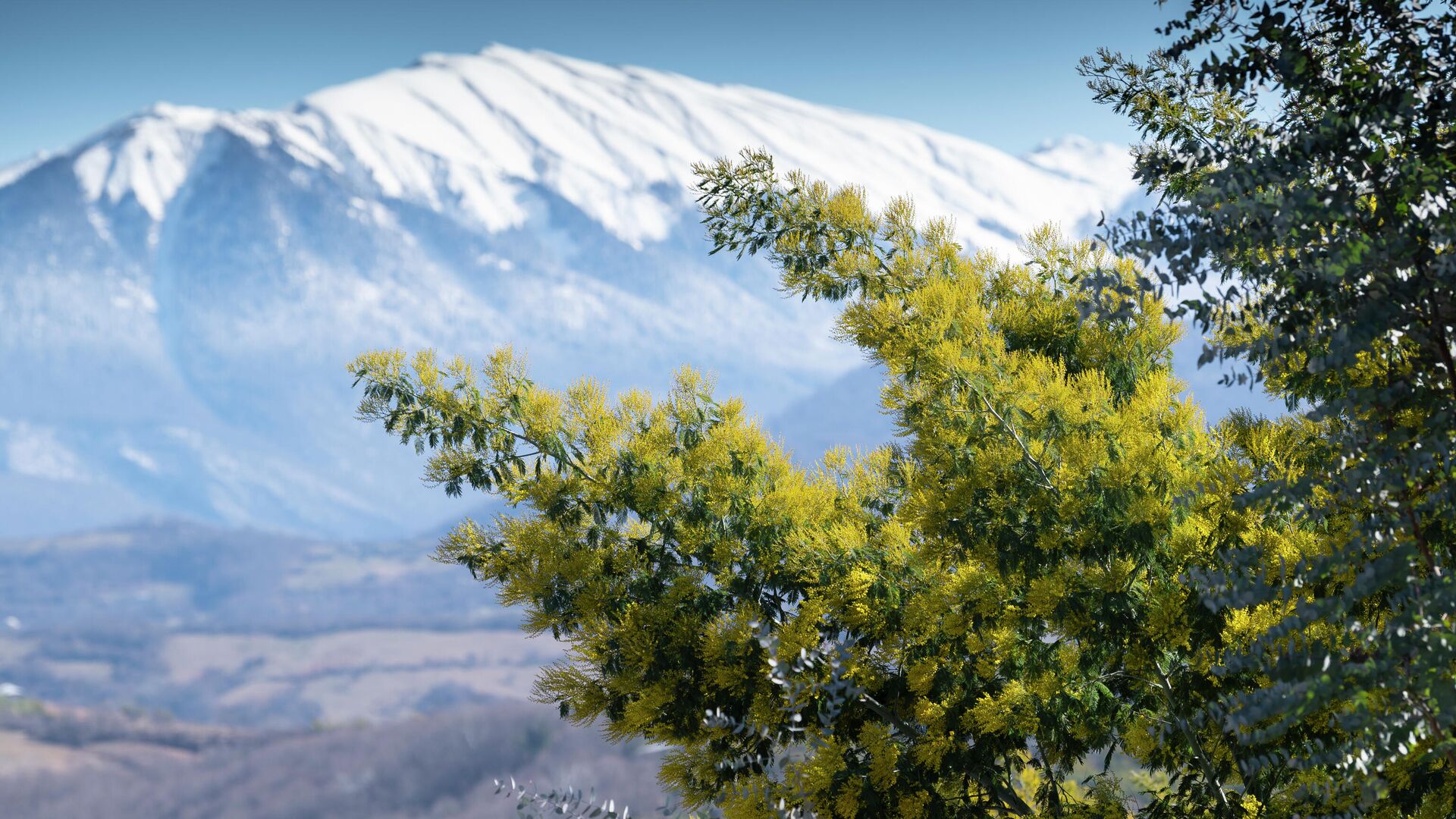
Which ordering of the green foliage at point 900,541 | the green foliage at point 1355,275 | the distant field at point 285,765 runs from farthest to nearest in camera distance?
the distant field at point 285,765
the green foliage at point 900,541
the green foliage at point 1355,275

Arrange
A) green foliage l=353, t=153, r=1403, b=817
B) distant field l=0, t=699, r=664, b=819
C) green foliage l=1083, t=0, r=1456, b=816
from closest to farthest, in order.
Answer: green foliage l=1083, t=0, r=1456, b=816, green foliage l=353, t=153, r=1403, b=817, distant field l=0, t=699, r=664, b=819

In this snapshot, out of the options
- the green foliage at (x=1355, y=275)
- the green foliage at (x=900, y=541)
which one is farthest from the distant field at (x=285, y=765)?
the green foliage at (x=1355, y=275)

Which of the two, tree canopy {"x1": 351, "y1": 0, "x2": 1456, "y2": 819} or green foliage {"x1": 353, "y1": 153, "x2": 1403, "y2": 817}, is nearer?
tree canopy {"x1": 351, "y1": 0, "x2": 1456, "y2": 819}

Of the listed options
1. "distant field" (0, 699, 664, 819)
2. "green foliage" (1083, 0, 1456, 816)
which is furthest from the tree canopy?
Answer: "distant field" (0, 699, 664, 819)

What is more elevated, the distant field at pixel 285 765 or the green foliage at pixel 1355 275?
the distant field at pixel 285 765

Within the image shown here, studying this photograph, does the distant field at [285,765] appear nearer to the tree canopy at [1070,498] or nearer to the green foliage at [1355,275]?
the tree canopy at [1070,498]

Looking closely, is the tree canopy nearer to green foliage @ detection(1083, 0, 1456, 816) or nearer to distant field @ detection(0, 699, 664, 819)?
green foliage @ detection(1083, 0, 1456, 816)

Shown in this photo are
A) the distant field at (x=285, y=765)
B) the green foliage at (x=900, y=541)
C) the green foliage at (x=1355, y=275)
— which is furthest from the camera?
the distant field at (x=285, y=765)

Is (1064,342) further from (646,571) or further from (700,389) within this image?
(646,571)

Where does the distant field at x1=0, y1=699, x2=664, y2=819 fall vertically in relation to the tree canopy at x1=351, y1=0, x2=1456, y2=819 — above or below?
above

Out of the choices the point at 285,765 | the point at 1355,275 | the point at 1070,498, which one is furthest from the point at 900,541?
the point at 285,765

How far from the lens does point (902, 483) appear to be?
28.0 ft

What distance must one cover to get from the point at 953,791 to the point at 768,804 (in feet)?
4.81

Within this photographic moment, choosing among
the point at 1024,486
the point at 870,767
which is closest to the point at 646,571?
the point at 870,767
